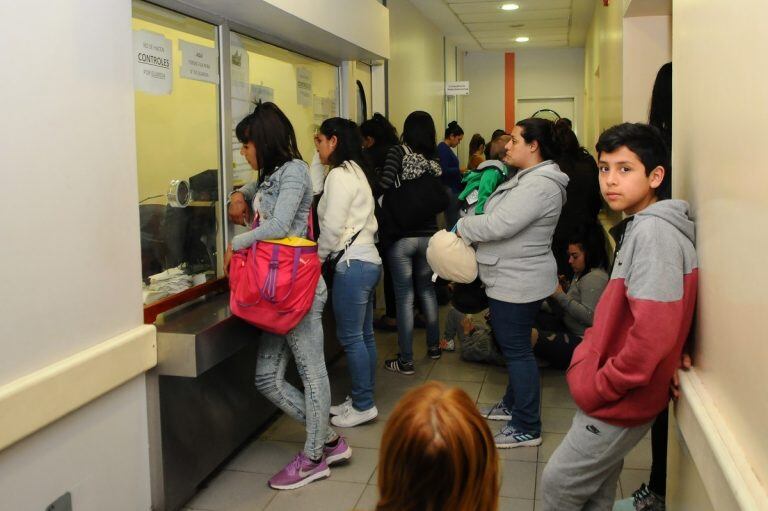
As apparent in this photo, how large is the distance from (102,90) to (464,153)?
397 inches

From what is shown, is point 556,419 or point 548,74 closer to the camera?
point 556,419

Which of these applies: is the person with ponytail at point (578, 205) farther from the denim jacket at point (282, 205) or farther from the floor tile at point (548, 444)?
the denim jacket at point (282, 205)

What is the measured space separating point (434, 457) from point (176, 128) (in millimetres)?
2317

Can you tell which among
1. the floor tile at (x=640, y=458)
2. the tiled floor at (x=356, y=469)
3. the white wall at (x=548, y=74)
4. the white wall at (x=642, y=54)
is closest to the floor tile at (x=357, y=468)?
the tiled floor at (x=356, y=469)

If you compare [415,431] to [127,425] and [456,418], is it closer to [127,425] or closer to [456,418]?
[456,418]

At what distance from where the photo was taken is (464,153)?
1221cm

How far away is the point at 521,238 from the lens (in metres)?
3.32

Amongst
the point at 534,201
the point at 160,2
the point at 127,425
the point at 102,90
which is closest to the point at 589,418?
the point at 534,201

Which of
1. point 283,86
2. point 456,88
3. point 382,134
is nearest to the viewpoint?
point 283,86

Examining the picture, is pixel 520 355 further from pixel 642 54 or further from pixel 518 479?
pixel 642 54

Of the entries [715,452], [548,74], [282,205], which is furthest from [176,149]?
[548,74]

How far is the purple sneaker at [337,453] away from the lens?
3344mm

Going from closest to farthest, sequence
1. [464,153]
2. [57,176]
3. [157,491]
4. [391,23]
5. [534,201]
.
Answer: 1. [57,176]
2. [157,491]
3. [534,201]
4. [391,23]
5. [464,153]

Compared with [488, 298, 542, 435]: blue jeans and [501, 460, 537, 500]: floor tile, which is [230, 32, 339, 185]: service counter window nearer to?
[488, 298, 542, 435]: blue jeans
